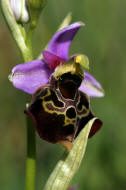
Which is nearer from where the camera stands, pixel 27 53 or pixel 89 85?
pixel 27 53

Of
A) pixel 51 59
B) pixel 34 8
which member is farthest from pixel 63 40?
pixel 34 8

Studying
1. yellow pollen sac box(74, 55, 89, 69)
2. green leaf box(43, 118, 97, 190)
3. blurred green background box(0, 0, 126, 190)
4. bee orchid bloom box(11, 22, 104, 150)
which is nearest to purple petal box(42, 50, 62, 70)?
bee orchid bloom box(11, 22, 104, 150)

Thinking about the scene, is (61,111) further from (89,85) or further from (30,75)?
(89,85)

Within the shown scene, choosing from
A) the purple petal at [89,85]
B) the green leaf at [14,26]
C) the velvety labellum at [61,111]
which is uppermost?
the green leaf at [14,26]

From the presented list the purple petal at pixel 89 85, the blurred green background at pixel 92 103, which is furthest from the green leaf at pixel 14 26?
the blurred green background at pixel 92 103

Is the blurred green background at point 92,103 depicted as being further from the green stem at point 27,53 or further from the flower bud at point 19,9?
the flower bud at point 19,9

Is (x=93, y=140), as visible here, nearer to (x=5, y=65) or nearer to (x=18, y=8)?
(x=5, y=65)

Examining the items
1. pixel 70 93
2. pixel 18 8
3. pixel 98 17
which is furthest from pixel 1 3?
pixel 98 17
